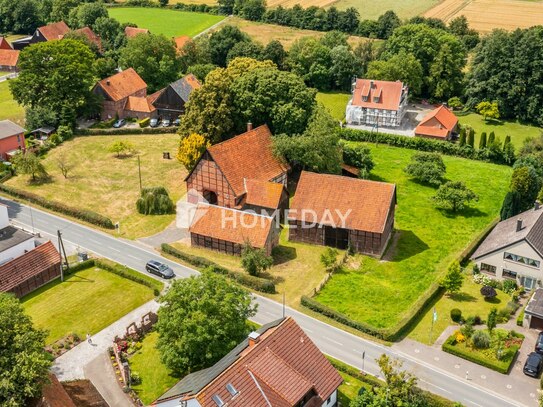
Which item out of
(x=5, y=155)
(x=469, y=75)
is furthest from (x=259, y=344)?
(x=469, y=75)

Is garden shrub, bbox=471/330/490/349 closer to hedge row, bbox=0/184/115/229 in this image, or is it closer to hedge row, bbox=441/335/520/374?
hedge row, bbox=441/335/520/374

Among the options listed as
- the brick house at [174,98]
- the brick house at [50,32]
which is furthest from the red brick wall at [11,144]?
the brick house at [50,32]

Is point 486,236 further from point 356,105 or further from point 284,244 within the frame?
point 356,105

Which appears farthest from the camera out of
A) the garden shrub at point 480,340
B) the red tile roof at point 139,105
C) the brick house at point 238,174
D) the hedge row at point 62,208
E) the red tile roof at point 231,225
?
the red tile roof at point 139,105

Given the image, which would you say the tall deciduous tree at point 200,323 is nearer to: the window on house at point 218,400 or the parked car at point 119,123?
the window on house at point 218,400

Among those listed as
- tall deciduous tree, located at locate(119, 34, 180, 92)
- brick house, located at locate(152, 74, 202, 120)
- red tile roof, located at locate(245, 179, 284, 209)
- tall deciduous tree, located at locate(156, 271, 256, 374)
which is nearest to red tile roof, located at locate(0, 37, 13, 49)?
tall deciduous tree, located at locate(119, 34, 180, 92)

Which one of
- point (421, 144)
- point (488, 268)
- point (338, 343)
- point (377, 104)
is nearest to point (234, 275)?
point (338, 343)
